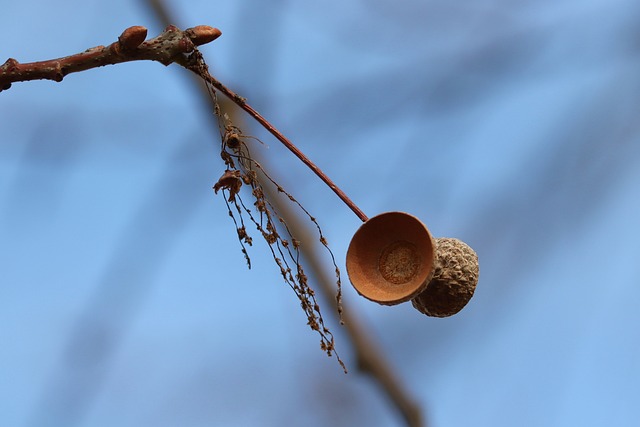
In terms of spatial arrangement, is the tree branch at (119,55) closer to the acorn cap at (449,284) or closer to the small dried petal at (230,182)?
the small dried petal at (230,182)

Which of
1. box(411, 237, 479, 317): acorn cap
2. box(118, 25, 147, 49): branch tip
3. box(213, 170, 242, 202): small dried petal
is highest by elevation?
box(118, 25, 147, 49): branch tip

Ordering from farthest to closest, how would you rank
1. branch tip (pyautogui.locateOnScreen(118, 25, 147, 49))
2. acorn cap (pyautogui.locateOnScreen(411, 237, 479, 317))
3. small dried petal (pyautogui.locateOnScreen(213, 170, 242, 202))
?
1. acorn cap (pyautogui.locateOnScreen(411, 237, 479, 317))
2. small dried petal (pyautogui.locateOnScreen(213, 170, 242, 202))
3. branch tip (pyautogui.locateOnScreen(118, 25, 147, 49))

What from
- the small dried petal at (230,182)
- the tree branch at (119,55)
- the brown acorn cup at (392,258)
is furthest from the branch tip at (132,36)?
the brown acorn cup at (392,258)

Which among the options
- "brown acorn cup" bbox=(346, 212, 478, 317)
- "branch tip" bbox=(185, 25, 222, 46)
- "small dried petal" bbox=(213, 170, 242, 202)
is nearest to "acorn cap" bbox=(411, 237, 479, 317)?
"brown acorn cup" bbox=(346, 212, 478, 317)

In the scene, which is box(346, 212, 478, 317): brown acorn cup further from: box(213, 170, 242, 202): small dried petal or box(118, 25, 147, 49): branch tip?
box(118, 25, 147, 49): branch tip

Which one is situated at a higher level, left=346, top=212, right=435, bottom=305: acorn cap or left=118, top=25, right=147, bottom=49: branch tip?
left=118, top=25, right=147, bottom=49: branch tip

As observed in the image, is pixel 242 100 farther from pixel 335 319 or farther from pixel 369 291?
pixel 335 319

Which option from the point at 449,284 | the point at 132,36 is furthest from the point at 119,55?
the point at 449,284
